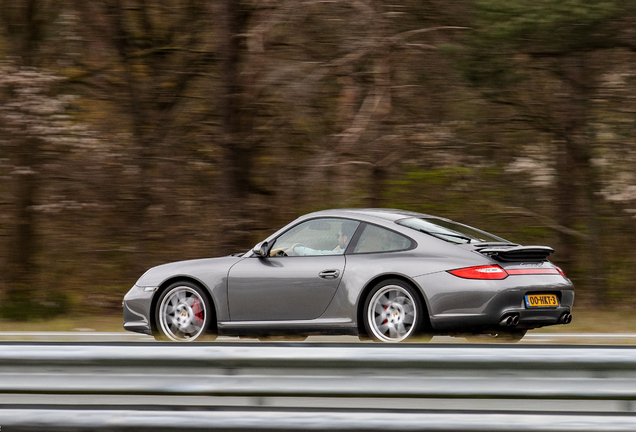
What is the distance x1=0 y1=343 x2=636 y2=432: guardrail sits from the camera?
391 cm

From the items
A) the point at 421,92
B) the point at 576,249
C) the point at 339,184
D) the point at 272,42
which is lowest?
the point at 576,249

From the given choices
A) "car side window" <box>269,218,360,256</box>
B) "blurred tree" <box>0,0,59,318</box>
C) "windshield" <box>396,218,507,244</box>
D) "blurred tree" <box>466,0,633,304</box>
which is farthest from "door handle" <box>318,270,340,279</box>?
"blurred tree" <box>0,0,59,318</box>

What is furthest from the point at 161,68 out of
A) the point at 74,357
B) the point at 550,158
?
the point at 74,357

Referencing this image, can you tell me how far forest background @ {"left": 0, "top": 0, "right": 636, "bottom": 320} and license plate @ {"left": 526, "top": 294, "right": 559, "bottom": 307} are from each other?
710 cm

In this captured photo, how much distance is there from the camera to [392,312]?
23.6 feet

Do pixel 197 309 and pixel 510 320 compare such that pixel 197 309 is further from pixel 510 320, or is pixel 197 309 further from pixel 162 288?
pixel 510 320

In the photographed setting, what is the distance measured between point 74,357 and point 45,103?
38.1 feet

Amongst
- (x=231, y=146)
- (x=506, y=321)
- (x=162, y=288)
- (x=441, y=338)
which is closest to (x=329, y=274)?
(x=506, y=321)

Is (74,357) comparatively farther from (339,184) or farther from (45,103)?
(45,103)

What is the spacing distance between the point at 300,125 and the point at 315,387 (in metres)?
11.8

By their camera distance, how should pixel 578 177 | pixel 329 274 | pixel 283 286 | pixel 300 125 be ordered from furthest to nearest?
pixel 300 125
pixel 578 177
pixel 283 286
pixel 329 274

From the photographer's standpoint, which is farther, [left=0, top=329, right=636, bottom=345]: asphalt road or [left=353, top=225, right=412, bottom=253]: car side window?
[left=0, top=329, right=636, bottom=345]: asphalt road

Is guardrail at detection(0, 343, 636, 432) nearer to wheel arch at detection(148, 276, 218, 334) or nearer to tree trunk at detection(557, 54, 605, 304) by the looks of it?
wheel arch at detection(148, 276, 218, 334)

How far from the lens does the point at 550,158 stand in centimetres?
1552
